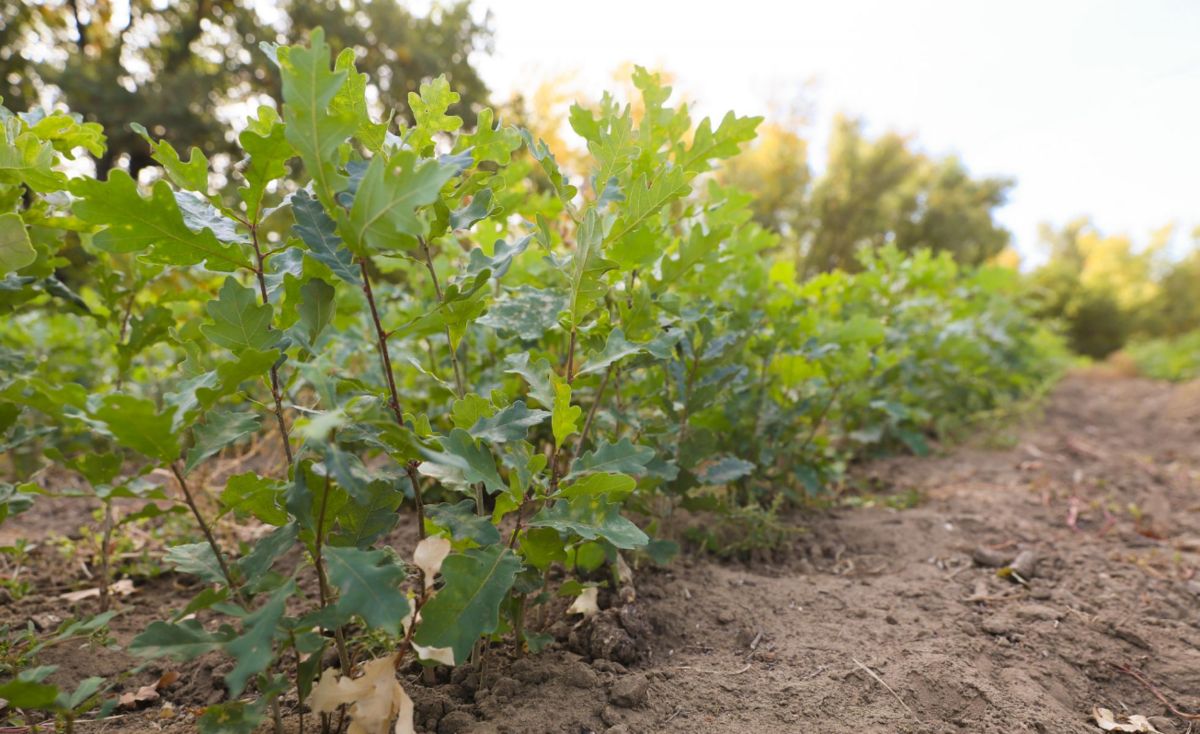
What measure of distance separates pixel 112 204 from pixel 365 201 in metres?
0.44

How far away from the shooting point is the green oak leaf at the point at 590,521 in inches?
45.7

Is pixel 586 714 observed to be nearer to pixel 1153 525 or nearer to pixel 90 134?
pixel 90 134

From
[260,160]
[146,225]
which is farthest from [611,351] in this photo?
[146,225]

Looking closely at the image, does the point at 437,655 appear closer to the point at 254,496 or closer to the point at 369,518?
the point at 369,518

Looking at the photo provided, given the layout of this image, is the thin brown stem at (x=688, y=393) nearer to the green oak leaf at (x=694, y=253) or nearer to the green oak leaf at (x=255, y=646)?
the green oak leaf at (x=694, y=253)

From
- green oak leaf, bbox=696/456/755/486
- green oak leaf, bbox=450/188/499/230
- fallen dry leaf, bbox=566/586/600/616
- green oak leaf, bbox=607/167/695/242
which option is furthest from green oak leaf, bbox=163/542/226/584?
green oak leaf, bbox=696/456/755/486

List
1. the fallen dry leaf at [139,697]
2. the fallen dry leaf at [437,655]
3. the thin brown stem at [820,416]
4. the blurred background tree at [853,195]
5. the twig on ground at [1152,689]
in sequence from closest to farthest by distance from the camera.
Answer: the fallen dry leaf at [437,655] < the fallen dry leaf at [139,697] < the twig on ground at [1152,689] < the thin brown stem at [820,416] < the blurred background tree at [853,195]

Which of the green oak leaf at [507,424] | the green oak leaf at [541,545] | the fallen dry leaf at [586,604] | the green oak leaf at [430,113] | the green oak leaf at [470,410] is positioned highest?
the green oak leaf at [430,113]

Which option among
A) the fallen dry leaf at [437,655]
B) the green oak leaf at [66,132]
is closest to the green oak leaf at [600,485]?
the fallen dry leaf at [437,655]

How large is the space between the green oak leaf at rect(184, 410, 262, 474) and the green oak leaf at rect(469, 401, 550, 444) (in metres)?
0.37

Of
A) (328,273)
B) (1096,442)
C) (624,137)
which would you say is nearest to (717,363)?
(624,137)

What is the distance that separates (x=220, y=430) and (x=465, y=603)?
51 cm

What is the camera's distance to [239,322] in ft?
3.60

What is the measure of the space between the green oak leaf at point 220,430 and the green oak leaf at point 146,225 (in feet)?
0.92
